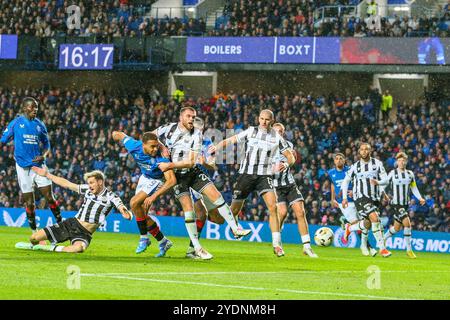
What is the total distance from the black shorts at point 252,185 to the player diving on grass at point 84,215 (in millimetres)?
2667

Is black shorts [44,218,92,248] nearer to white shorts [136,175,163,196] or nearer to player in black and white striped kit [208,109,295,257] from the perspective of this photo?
white shorts [136,175,163,196]

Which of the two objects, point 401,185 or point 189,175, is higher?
point 189,175

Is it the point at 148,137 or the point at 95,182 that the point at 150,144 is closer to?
the point at 148,137

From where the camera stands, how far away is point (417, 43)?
1406 inches

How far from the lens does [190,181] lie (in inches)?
627

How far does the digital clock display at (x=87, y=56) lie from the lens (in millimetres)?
40156

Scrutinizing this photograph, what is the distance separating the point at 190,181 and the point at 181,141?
643mm

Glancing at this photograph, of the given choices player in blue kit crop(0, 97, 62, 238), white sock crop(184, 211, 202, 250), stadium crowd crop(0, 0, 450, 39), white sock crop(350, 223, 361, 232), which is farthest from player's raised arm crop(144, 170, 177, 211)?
stadium crowd crop(0, 0, 450, 39)

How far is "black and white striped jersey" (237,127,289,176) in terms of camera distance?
1733 cm

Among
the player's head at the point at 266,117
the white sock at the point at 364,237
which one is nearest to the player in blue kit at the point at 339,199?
the white sock at the point at 364,237

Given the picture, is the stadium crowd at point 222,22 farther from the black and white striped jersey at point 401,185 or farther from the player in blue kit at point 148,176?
the player in blue kit at point 148,176

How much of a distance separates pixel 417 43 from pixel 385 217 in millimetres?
9477

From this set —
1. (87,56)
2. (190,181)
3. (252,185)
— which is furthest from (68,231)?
(87,56)

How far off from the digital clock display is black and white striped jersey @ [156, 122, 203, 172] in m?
24.6
